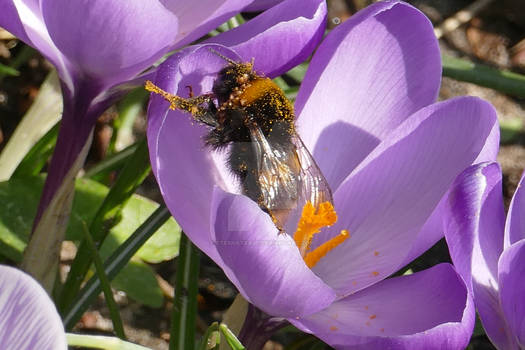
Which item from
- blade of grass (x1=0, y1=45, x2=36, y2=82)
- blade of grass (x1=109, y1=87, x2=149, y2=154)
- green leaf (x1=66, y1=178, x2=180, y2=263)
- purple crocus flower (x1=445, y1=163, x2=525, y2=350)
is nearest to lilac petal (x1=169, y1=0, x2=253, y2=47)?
purple crocus flower (x1=445, y1=163, x2=525, y2=350)

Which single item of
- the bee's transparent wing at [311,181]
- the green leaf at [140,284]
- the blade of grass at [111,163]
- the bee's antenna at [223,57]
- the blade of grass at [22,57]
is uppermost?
the bee's antenna at [223,57]

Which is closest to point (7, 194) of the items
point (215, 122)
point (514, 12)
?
point (215, 122)

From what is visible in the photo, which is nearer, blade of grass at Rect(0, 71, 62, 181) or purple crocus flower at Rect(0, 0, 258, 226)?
purple crocus flower at Rect(0, 0, 258, 226)

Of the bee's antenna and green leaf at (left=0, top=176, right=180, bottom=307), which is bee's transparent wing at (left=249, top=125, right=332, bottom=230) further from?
green leaf at (left=0, top=176, right=180, bottom=307)

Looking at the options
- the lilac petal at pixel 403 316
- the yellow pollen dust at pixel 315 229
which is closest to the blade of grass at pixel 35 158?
the yellow pollen dust at pixel 315 229

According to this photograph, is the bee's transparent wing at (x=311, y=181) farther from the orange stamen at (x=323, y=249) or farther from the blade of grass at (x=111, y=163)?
the blade of grass at (x=111, y=163)

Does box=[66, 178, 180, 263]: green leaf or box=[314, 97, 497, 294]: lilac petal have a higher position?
box=[314, 97, 497, 294]: lilac petal

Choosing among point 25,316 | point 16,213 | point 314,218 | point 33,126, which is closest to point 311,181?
point 314,218

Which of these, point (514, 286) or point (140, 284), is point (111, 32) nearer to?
point (514, 286)
